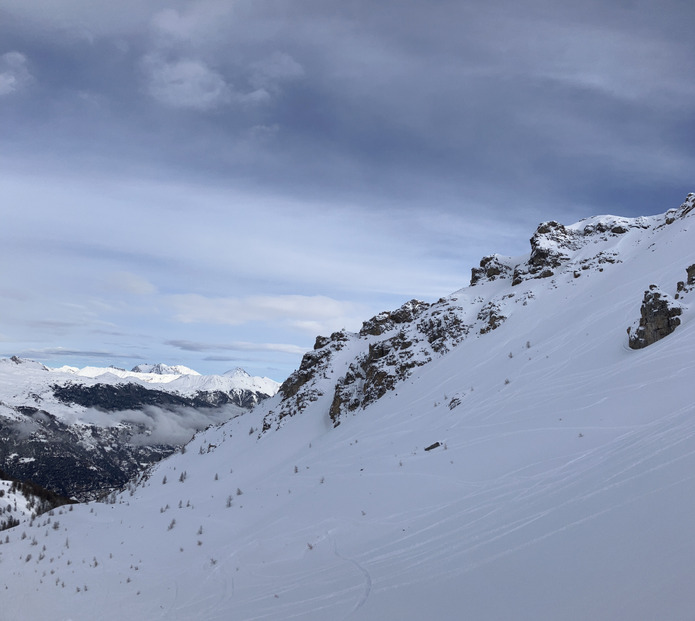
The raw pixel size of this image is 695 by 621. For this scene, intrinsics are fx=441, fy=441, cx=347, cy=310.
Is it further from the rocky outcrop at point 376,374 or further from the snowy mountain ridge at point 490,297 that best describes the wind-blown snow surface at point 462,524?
the snowy mountain ridge at point 490,297

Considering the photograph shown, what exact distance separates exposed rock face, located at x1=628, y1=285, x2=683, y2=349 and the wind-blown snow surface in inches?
15.4

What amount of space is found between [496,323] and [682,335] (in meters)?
20.2

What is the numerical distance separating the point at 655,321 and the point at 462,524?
12.6m

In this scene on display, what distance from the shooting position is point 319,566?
29.5 ft

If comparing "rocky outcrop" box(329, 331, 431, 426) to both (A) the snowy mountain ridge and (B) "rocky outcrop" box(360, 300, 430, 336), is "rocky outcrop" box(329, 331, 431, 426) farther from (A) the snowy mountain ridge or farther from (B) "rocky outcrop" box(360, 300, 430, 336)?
(B) "rocky outcrop" box(360, 300, 430, 336)

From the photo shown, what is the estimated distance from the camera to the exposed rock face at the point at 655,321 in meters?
16.1

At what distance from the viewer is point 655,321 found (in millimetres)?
16438

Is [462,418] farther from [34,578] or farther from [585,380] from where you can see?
[34,578]

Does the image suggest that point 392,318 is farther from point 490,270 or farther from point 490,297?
point 490,297

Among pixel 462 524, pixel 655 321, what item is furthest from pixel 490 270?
pixel 462 524

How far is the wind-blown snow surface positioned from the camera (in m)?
5.77

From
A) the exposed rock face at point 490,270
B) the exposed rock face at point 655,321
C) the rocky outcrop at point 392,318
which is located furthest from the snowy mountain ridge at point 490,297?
the exposed rock face at point 655,321

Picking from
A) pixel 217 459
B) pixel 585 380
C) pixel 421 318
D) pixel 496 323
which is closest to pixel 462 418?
pixel 585 380

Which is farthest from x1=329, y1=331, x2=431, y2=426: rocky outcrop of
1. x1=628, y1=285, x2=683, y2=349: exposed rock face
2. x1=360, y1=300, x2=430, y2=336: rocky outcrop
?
x1=628, y1=285, x2=683, y2=349: exposed rock face
